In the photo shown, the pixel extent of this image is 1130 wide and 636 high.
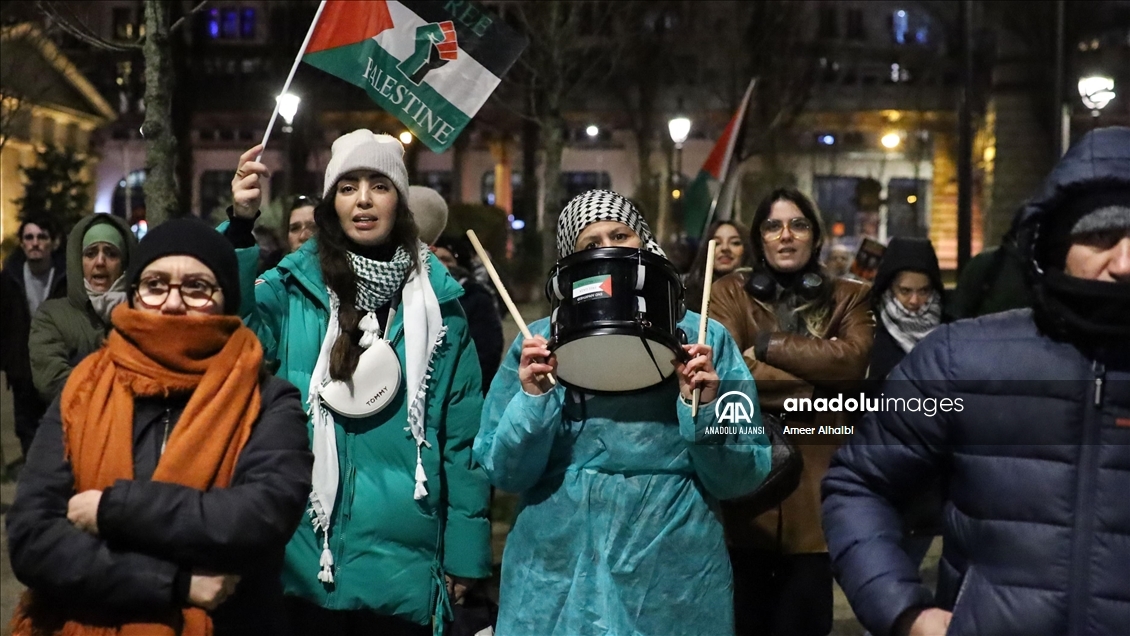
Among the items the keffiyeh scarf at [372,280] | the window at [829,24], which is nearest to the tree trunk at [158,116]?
the keffiyeh scarf at [372,280]

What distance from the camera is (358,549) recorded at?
3.80 metres

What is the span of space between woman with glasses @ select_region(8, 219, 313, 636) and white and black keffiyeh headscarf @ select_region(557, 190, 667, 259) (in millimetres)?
998

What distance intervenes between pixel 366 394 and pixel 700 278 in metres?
3.32

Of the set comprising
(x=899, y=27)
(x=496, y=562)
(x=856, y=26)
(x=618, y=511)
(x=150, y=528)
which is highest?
(x=899, y=27)

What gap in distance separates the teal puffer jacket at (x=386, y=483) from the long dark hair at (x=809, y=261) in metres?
1.53

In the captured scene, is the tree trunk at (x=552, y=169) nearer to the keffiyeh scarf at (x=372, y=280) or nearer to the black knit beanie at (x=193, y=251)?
the keffiyeh scarf at (x=372, y=280)

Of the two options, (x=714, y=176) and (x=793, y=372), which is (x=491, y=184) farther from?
(x=793, y=372)

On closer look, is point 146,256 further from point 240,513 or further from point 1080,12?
point 1080,12

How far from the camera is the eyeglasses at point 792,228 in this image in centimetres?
507

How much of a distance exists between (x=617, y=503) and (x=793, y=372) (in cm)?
161

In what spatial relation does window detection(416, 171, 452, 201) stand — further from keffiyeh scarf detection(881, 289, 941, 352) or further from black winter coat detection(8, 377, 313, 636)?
black winter coat detection(8, 377, 313, 636)

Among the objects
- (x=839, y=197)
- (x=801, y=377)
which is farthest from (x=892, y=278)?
(x=839, y=197)

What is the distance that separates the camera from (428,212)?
6.41m

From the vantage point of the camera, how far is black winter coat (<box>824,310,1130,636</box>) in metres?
2.45
